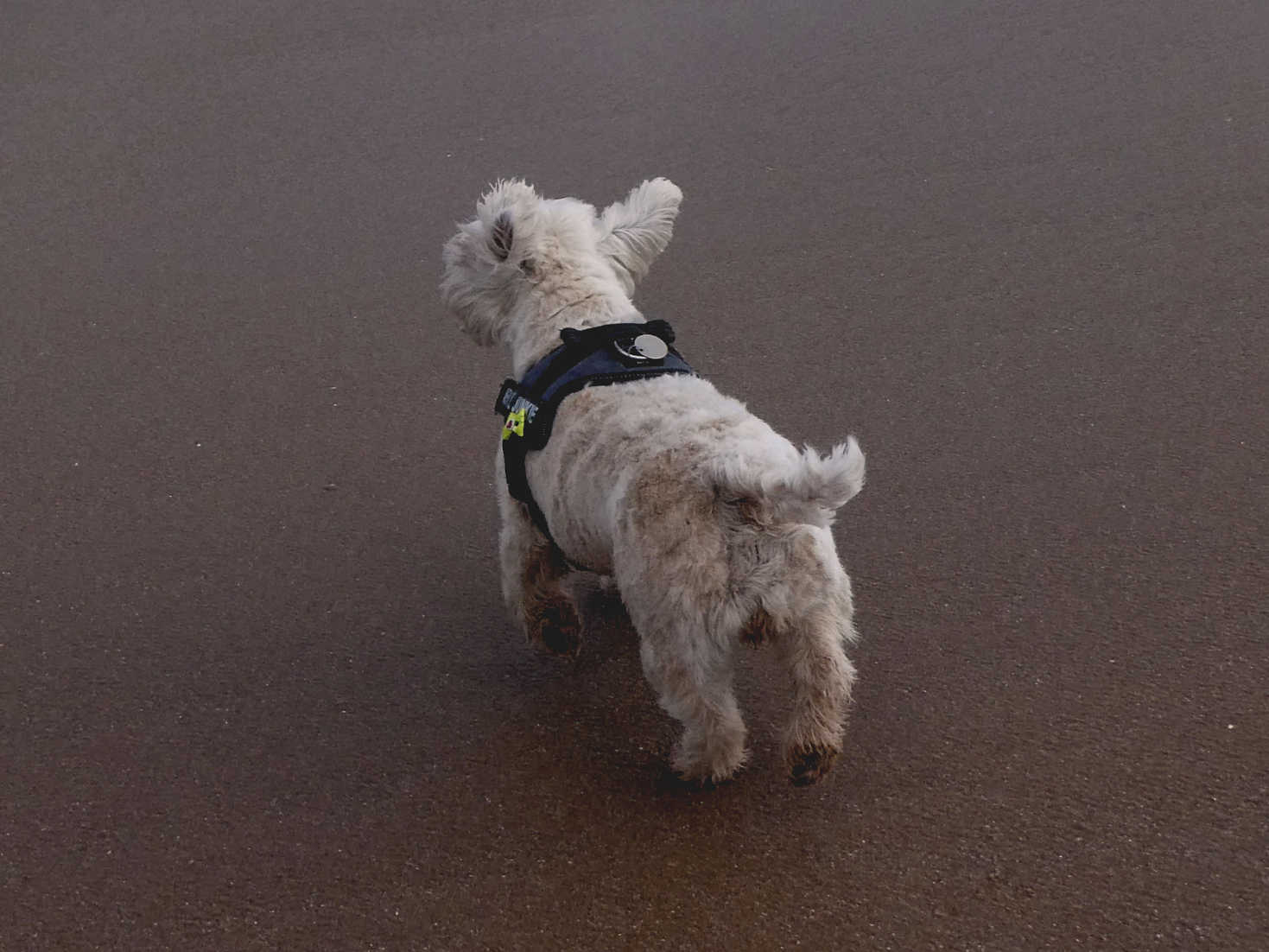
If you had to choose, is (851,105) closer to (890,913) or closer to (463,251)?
(463,251)

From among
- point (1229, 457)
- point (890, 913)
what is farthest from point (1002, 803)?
point (1229, 457)

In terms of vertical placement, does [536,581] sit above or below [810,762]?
above

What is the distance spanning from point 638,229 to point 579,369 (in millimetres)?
745

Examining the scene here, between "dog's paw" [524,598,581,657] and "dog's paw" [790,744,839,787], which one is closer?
"dog's paw" [790,744,839,787]

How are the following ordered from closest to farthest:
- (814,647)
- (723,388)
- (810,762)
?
(814,647)
(810,762)
(723,388)

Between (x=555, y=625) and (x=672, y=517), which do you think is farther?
(x=555, y=625)

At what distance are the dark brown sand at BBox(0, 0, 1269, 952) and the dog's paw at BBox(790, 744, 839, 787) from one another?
0.74 ft

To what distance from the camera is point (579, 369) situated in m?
3.10

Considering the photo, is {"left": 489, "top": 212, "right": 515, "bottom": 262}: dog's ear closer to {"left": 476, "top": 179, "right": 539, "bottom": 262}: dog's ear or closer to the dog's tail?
{"left": 476, "top": 179, "right": 539, "bottom": 262}: dog's ear

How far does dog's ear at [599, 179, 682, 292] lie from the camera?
358 cm

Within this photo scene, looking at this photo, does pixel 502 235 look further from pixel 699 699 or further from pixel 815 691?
pixel 815 691

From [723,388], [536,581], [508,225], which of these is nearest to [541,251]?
[508,225]

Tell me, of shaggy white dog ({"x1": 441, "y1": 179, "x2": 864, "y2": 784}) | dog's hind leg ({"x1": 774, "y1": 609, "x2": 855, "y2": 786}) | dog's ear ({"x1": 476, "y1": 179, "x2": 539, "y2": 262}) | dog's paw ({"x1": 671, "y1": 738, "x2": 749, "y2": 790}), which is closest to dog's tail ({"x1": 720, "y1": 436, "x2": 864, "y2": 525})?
shaggy white dog ({"x1": 441, "y1": 179, "x2": 864, "y2": 784})

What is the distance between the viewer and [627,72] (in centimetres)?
619
